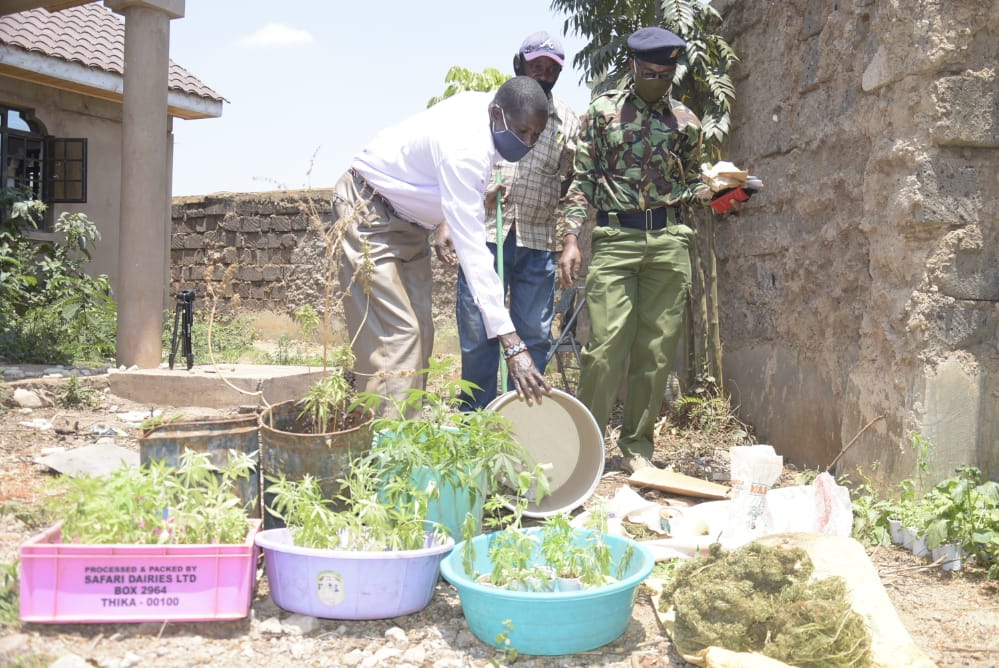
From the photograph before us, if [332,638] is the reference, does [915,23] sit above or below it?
above

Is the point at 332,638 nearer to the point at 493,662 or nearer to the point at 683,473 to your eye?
the point at 493,662

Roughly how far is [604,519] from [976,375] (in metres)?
1.58

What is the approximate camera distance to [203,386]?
5.52 m

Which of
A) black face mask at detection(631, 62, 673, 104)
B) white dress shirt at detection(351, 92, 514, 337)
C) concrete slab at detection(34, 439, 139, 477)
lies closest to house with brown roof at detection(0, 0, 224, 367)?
concrete slab at detection(34, 439, 139, 477)

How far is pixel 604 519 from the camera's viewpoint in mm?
2441

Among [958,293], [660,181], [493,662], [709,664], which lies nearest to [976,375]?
[958,293]

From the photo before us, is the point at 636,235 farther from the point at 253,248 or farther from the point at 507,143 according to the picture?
the point at 253,248

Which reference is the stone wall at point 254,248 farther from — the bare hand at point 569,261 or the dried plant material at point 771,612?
the dried plant material at point 771,612

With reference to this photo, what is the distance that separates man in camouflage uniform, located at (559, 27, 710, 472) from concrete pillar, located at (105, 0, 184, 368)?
3.42 meters

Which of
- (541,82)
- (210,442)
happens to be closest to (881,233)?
(541,82)

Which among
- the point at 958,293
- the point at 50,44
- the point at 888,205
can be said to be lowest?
the point at 958,293

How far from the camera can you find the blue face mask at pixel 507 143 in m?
3.02

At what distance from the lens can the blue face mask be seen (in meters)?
3.02

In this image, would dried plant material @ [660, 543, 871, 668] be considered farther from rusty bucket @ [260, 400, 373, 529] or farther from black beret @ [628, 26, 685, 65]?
black beret @ [628, 26, 685, 65]
